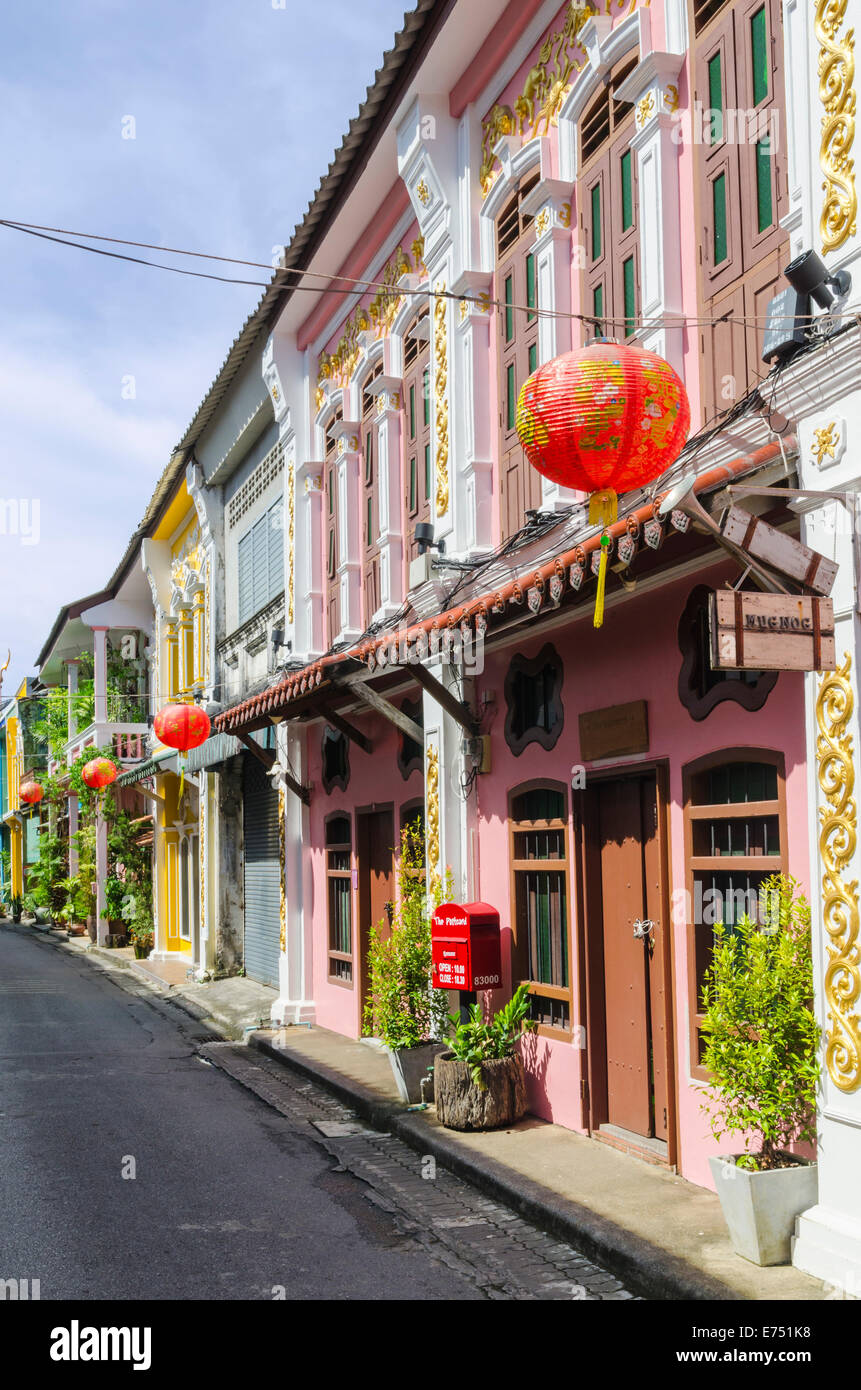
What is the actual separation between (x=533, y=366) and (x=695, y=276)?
2.26 metres

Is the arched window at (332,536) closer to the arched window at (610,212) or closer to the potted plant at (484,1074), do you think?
the arched window at (610,212)

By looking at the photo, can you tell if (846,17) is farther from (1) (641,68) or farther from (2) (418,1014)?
(2) (418,1014)

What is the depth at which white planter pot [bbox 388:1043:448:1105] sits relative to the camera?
9734mm

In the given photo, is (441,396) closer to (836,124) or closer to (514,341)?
(514,341)

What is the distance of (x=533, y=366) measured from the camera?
9.41m

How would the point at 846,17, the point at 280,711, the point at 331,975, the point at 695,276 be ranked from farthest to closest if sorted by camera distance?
the point at 331,975 < the point at 280,711 < the point at 695,276 < the point at 846,17

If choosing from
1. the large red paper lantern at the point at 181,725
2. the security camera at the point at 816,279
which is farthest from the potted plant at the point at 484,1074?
the large red paper lantern at the point at 181,725

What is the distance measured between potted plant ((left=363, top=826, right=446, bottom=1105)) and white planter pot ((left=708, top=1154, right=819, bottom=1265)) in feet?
14.2

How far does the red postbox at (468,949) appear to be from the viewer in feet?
30.2

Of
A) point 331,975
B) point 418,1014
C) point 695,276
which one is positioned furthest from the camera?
point 331,975

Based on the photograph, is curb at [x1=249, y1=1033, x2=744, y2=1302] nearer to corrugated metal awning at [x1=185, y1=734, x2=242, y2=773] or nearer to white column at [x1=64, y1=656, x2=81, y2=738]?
corrugated metal awning at [x1=185, y1=734, x2=242, y2=773]

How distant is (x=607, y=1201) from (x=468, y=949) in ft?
8.58

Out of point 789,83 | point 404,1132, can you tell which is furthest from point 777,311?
point 404,1132

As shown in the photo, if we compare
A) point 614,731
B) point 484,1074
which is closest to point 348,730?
point 484,1074
